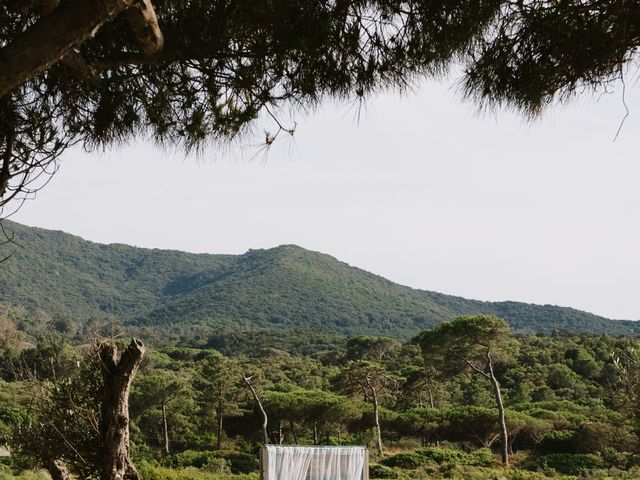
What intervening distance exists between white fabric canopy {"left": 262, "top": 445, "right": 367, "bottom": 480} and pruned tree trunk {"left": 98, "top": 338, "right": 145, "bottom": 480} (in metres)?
2.52

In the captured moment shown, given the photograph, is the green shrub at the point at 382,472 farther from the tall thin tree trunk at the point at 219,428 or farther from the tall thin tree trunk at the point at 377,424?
the tall thin tree trunk at the point at 219,428

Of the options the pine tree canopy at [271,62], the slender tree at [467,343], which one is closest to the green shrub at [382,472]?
the slender tree at [467,343]

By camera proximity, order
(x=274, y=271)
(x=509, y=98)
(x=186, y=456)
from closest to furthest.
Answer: (x=509, y=98), (x=186, y=456), (x=274, y=271)

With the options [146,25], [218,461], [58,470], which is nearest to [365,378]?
[218,461]

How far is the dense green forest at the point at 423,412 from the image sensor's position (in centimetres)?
2292

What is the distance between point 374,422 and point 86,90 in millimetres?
28218

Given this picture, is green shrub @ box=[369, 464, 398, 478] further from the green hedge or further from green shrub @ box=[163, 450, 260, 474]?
green shrub @ box=[163, 450, 260, 474]

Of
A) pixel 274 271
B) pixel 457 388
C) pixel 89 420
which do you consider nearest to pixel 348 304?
pixel 274 271

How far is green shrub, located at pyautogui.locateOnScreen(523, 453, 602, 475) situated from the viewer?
72.7ft

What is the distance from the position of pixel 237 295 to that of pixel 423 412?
7685cm

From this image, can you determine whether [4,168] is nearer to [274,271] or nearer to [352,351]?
[352,351]

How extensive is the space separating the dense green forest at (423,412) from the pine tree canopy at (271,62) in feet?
46.0

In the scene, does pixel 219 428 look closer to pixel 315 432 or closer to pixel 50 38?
pixel 315 432

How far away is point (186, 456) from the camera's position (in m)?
25.0
